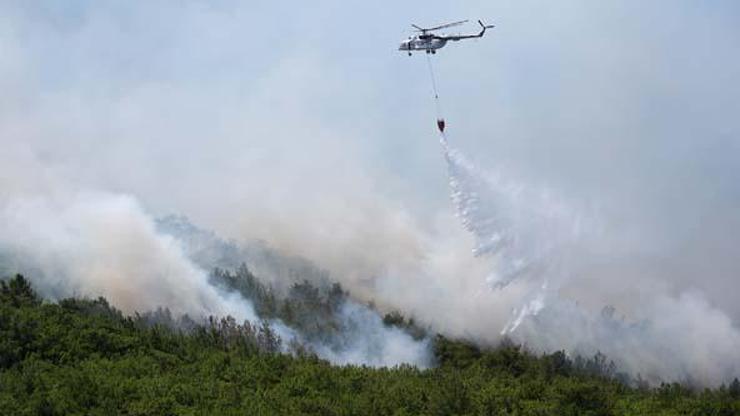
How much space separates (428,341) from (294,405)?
84.4m

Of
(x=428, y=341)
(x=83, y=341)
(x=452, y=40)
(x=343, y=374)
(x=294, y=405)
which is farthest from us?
(x=428, y=341)

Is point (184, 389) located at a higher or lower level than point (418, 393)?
lower

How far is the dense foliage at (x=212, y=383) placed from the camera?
8369cm

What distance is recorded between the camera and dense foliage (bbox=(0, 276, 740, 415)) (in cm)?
8369

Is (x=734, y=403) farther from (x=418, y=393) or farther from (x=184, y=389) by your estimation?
(x=184, y=389)

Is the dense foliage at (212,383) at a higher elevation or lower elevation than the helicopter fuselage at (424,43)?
lower

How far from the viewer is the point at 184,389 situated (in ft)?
288

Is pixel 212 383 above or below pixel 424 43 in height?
below

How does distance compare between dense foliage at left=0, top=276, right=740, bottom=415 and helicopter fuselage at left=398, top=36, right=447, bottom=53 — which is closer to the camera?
dense foliage at left=0, top=276, right=740, bottom=415

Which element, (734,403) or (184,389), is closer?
(184,389)

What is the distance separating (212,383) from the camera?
93.1m

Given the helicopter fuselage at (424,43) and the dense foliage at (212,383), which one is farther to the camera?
the helicopter fuselage at (424,43)

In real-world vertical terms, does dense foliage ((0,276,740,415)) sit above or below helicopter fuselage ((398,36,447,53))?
below

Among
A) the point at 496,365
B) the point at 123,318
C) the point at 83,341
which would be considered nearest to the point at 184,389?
the point at 83,341
